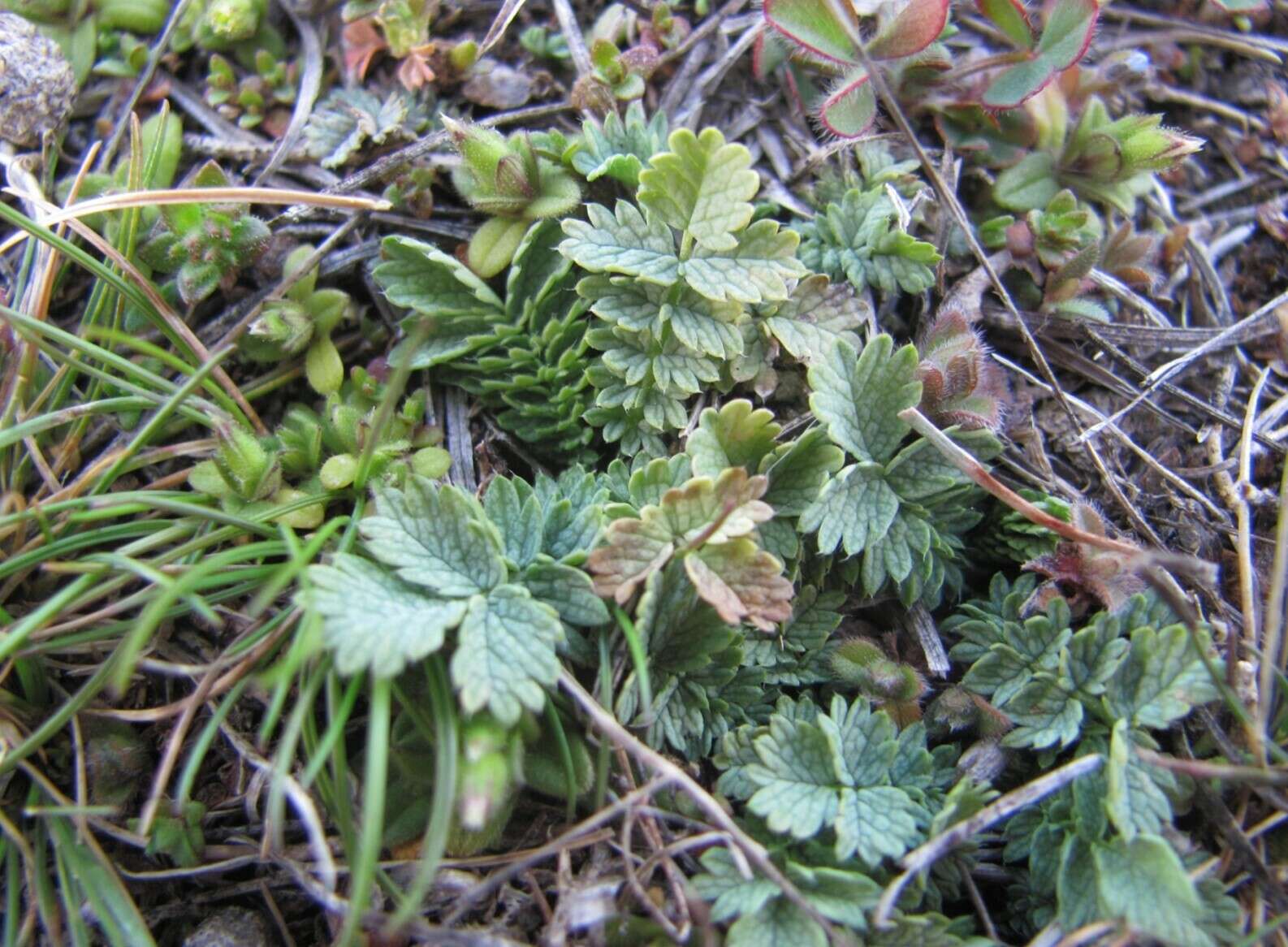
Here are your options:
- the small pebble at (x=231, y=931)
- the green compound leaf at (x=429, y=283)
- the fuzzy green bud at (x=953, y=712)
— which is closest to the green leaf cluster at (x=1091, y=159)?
the fuzzy green bud at (x=953, y=712)

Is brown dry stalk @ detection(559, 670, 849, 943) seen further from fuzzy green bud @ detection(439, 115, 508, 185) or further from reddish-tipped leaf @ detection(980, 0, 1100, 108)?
reddish-tipped leaf @ detection(980, 0, 1100, 108)

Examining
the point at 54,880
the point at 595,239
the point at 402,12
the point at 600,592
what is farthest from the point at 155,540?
the point at 402,12

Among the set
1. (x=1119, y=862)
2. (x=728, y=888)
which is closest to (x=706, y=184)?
(x=728, y=888)

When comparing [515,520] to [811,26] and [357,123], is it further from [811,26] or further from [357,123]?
[811,26]

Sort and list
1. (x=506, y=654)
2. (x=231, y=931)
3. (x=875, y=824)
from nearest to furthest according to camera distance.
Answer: (x=506, y=654), (x=875, y=824), (x=231, y=931)

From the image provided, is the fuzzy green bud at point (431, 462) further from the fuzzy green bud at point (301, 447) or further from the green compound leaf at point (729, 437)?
the green compound leaf at point (729, 437)

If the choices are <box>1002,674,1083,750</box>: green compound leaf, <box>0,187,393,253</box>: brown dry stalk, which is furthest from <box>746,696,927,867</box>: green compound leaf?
<box>0,187,393,253</box>: brown dry stalk
